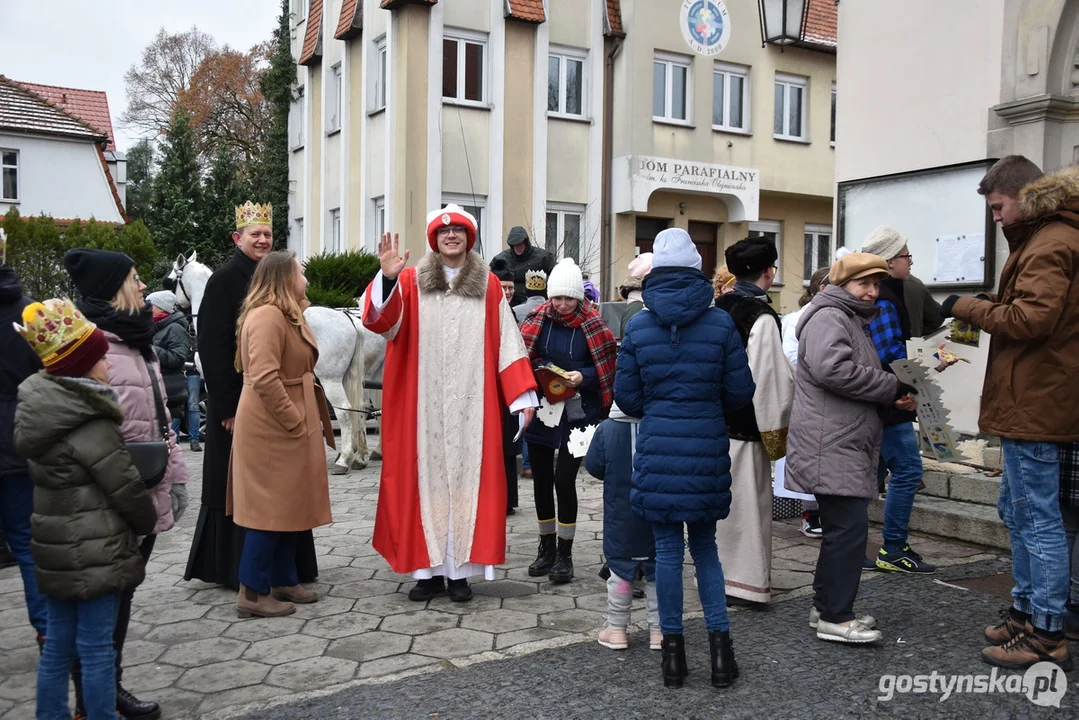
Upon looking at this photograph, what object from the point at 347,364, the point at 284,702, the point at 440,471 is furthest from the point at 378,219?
the point at 284,702

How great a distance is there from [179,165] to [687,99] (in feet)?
54.0

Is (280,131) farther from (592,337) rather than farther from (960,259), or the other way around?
(592,337)

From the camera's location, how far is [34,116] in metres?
33.2

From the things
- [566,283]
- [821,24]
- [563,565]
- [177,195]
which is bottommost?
[563,565]

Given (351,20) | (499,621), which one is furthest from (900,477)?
(351,20)

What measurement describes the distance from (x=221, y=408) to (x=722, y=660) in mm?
3127

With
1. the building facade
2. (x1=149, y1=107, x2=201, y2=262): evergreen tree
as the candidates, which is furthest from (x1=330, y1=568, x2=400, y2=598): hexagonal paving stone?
(x1=149, y1=107, x2=201, y2=262): evergreen tree

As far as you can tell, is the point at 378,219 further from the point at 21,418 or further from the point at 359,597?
the point at 21,418

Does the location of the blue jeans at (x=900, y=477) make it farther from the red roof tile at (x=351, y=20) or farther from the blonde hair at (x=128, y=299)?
the red roof tile at (x=351, y=20)

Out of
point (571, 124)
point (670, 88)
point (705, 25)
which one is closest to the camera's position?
point (571, 124)

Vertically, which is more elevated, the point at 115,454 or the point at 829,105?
the point at 829,105

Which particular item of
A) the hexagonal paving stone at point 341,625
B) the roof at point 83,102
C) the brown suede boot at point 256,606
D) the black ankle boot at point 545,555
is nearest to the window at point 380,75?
the black ankle boot at point 545,555

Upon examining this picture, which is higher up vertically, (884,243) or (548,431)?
(884,243)

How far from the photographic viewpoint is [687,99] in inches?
853
